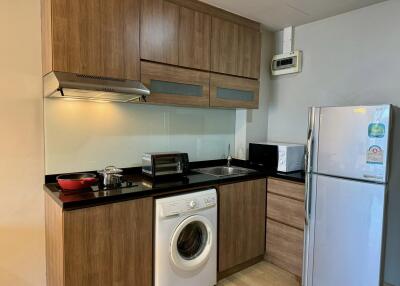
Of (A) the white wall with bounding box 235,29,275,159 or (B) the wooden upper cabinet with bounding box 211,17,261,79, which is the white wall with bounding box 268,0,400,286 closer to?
(A) the white wall with bounding box 235,29,275,159

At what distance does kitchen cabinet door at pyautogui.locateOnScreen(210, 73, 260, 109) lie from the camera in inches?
104

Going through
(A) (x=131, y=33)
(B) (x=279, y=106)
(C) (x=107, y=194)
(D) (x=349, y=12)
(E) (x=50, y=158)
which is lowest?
→ (C) (x=107, y=194)

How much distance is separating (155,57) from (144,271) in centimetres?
163

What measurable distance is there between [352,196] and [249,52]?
1.73 m

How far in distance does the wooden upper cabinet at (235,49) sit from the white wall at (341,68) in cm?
53

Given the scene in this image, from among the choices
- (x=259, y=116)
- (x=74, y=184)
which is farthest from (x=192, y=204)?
(x=259, y=116)

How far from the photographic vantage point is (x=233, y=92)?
110 inches

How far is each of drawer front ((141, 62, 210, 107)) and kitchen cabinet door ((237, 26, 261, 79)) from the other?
495 millimetres

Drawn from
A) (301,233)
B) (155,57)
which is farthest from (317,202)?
(155,57)

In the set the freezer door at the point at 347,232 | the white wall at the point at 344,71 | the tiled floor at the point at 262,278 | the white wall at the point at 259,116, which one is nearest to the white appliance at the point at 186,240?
the tiled floor at the point at 262,278

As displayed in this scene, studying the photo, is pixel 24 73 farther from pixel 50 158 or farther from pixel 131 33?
pixel 131 33

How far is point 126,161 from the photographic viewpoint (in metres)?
2.47

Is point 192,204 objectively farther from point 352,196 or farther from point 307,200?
point 352,196

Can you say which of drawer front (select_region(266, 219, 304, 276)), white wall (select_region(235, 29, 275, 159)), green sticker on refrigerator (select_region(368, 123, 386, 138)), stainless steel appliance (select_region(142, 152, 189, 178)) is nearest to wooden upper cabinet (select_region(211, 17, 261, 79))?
white wall (select_region(235, 29, 275, 159))
